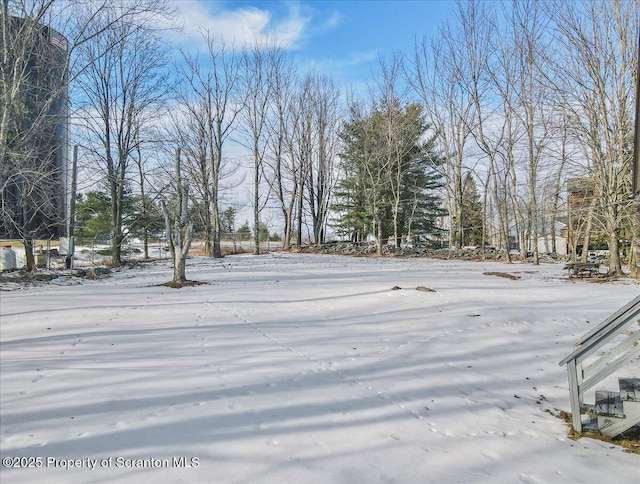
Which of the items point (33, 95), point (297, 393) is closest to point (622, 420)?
point (297, 393)

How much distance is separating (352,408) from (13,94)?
21.5 feet

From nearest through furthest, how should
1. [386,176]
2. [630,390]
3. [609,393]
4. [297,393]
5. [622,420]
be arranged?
[622,420] → [630,390] → [609,393] → [297,393] → [386,176]

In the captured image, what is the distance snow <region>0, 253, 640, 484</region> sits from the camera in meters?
2.42

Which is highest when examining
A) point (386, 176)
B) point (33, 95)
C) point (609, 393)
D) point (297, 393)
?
point (386, 176)

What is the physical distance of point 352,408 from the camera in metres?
3.22

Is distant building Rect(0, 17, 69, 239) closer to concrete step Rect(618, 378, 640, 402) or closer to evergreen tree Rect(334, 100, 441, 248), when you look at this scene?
concrete step Rect(618, 378, 640, 402)

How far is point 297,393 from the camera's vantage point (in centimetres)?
346

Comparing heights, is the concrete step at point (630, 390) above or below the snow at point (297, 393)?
above

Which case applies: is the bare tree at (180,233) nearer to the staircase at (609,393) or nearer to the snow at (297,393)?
the snow at (297,393)

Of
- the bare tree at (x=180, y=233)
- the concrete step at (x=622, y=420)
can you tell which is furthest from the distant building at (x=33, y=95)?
the concrete step at (x=622, y=420)

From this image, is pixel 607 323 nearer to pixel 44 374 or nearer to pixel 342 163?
pixel 44 374

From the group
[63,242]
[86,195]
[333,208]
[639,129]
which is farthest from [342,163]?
[639,129]

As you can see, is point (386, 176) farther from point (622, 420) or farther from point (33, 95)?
point (622, 420)

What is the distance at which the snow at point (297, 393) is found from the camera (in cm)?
242
